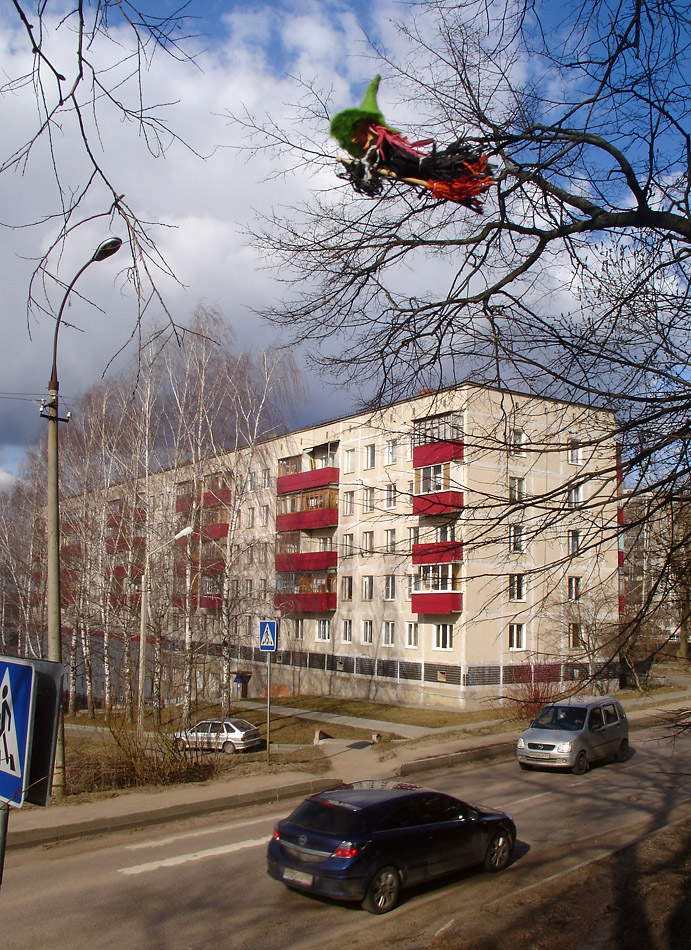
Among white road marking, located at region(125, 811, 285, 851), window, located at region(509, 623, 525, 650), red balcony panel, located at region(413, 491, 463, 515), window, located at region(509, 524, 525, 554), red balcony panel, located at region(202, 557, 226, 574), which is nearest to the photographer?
red balcony panel, located at region(413, 491, 463, 515)

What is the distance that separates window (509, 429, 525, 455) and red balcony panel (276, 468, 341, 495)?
31710 mm

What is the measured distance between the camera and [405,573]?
5.72m

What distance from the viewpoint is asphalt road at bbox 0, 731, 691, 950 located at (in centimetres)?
714

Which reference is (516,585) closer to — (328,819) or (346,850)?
(346,850)

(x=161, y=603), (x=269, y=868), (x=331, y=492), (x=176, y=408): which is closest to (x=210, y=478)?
(x=176, y=408)

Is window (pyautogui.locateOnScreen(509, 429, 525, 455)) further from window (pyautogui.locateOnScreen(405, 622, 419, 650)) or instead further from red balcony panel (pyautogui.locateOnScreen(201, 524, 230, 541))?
window (pyautogui.locateOnScreen(405, 622, 419, 650))

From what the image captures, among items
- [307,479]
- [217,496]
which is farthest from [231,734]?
[307,479]

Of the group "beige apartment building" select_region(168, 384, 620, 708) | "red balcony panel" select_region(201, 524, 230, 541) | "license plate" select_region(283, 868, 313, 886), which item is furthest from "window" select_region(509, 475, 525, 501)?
"red balcony panel" select_region(201, 524, 230, 541)

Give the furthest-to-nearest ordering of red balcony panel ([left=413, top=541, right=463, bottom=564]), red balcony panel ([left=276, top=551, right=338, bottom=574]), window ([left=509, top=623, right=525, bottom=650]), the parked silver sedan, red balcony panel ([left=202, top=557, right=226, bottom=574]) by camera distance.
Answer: red balcony panel ([left=276, top=551, right=338, bottom=574]), window ([left=509, top=623, right=525, bottom=650]), red balcony panel ([left=202, top=557, right=226, bottom=574]), the parked silver sedan, red balcony panel ([left=413, top=541, right=463, bottom=564])

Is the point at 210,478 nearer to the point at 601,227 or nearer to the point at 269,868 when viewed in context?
the point at 269,868

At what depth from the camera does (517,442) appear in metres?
5.77

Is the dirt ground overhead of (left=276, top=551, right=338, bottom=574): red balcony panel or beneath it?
beneath

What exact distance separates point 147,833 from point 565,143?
10557mm

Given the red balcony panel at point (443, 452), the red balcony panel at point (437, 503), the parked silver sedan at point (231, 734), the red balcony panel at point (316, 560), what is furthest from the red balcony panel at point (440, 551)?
the red balcony panel at point (316, 560)
